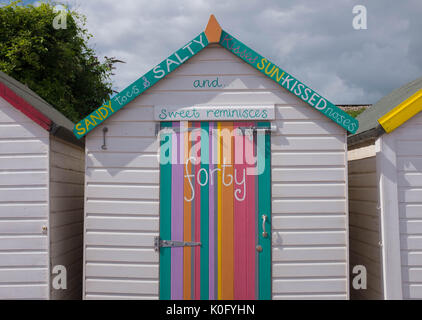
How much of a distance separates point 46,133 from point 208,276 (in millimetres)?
2775

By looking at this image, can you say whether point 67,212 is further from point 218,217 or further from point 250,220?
point 250,220

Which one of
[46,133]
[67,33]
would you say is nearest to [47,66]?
[67,33]

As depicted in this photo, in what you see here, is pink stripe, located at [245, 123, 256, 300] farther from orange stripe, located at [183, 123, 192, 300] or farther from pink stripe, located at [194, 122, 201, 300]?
orange stripe, located at [183, 123, 192, 300]

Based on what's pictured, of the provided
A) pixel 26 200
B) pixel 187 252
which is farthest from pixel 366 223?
pixel 26 200

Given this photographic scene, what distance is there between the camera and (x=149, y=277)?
468cm

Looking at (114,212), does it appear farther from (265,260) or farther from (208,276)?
(265,260)

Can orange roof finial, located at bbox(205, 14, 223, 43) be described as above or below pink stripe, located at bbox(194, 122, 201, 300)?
above

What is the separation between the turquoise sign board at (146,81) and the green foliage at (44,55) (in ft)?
29.6

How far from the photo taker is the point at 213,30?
469 cm

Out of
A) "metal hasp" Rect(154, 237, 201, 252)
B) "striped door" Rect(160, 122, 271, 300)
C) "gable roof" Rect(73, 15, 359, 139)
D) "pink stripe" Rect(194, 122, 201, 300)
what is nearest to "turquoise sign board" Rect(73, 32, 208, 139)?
"gable roof" Rect(73, 15, 359, 139)

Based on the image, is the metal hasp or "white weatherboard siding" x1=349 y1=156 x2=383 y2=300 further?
"white weatherboard siding" x1=349 y1=156 x2=383 y2=300

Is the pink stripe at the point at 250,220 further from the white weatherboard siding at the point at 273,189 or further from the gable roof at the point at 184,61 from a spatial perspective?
the gable roof at the point at 184,61

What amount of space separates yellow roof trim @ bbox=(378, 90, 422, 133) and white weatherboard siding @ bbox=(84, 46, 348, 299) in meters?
0.59

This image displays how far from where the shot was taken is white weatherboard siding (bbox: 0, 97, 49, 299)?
15.5 feet
